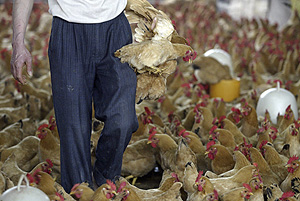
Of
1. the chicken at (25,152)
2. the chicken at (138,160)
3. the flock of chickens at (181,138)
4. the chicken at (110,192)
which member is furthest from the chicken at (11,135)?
the chicken at (110,192)

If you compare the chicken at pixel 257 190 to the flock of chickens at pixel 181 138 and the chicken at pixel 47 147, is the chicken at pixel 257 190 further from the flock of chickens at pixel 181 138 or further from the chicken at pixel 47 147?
the chicken at pixel 47 147

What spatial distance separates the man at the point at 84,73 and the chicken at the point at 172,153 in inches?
17.1

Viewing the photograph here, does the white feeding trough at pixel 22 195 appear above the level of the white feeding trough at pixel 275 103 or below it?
above

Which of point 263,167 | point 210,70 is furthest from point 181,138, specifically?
point 210,70

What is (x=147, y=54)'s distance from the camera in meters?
2.13

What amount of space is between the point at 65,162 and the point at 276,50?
3358 mm

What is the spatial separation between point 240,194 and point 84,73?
981 millimetres

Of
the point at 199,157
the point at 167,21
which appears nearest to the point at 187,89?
the point at 199,157

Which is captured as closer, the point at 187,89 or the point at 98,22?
the point at 98,22

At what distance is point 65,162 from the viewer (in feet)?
7.16

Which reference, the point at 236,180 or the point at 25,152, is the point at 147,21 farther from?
the point at 25,152

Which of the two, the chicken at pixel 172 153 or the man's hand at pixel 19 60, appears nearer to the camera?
the man's hand at pixel 19 60

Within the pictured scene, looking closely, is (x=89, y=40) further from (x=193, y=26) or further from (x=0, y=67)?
(x=193, y=26)

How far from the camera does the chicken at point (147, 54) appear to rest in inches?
82.8
